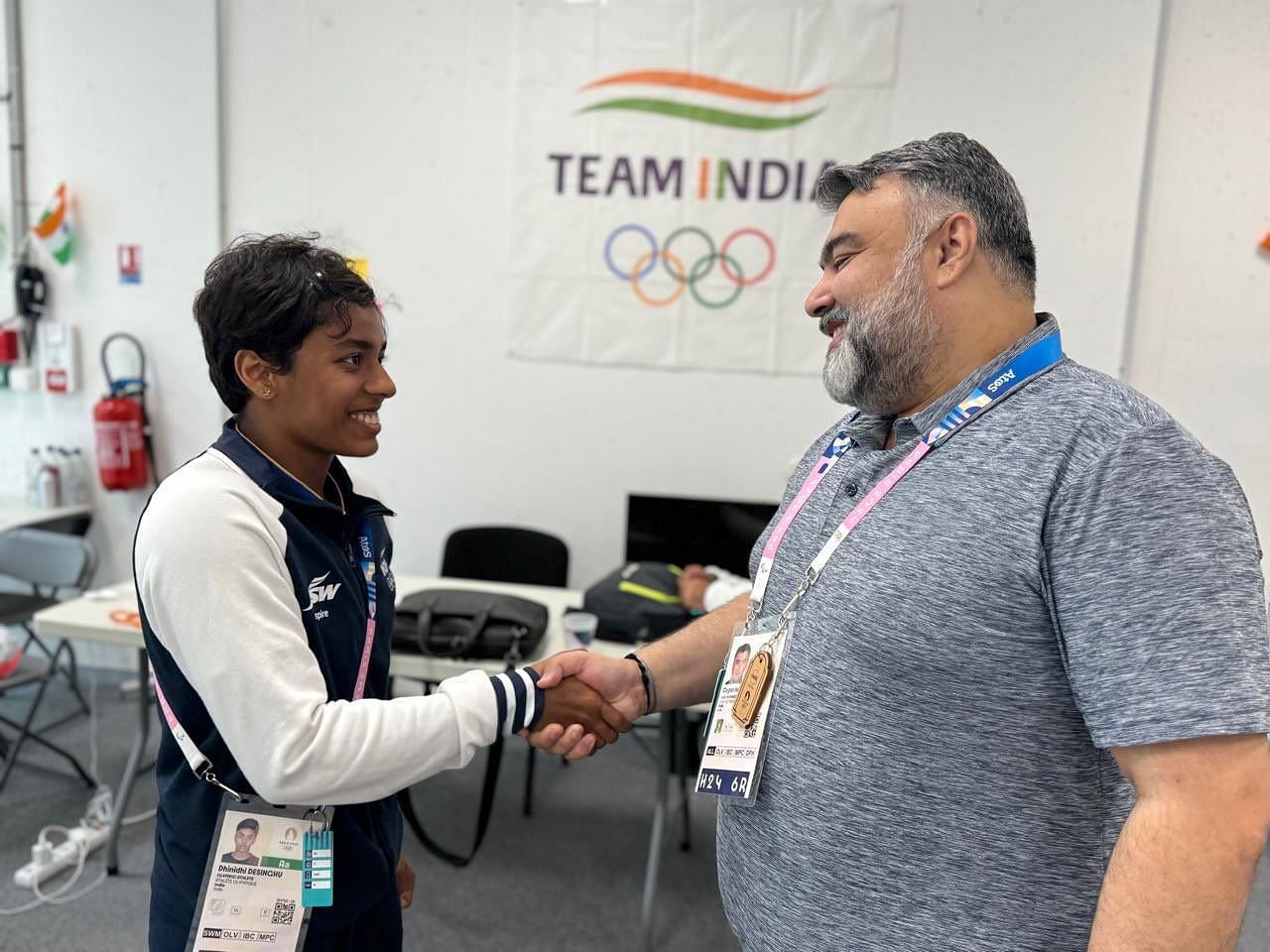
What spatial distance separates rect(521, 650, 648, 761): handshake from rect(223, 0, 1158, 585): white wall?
218 cm

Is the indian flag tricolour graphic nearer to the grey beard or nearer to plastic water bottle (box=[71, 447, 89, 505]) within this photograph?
the grey beard

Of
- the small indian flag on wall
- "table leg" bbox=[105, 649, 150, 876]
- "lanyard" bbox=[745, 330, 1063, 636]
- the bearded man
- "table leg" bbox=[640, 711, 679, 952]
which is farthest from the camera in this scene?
the small indian flag on wall

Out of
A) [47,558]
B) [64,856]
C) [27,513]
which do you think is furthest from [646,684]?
[27,513]

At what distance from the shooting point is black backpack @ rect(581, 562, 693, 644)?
2547 millimetres

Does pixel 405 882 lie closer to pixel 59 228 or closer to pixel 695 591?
pixel 695 591

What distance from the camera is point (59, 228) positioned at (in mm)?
4055

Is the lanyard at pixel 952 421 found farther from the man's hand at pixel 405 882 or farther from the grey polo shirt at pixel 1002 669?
the man's hand at pixel 405 882

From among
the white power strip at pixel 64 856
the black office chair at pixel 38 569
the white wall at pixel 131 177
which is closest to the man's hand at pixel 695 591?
the white power strip at pixel 64 856

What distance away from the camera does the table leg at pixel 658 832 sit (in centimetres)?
241

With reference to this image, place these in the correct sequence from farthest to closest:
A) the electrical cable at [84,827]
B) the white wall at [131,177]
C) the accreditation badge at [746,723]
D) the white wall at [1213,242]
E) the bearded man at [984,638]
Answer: the white wall at [131,177] → the white wall at [1213,242] → the electrical cable at [84,827] → the accreditation badge at [746,723] → the bearded man at [984,638]

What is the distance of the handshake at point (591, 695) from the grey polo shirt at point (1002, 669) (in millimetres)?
497

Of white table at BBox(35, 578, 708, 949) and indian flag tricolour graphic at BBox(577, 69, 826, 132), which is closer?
white table at BBox(35, 578, 708, 949)

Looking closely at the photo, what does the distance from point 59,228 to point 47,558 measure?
1596 mm

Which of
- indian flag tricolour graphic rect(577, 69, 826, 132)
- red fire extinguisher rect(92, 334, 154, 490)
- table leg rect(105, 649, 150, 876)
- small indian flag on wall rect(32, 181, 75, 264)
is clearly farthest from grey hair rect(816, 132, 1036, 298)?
small indian flag on wall rect(32, 181, 75, 264)
